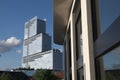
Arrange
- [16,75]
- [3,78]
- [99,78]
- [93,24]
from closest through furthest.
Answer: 1. [99,78]
2. [93,24]
3. [3,78]
4. [16,75]

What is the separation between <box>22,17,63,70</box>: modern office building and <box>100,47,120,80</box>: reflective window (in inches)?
5055

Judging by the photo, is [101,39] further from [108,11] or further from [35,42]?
[35,42]

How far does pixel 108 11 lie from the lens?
530 centimetres

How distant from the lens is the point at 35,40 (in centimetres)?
15538

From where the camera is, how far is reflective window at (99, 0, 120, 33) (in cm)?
480

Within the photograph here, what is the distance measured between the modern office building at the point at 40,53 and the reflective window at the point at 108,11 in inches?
5053

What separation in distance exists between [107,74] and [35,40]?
15065cm

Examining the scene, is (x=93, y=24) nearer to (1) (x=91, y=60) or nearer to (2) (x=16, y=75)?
(1) (x=91, y=60)

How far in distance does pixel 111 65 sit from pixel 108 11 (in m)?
1.09

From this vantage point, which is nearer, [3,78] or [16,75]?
[3,78]

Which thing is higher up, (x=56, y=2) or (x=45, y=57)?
(x=45, y=57)

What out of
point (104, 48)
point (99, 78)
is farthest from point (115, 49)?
point (99, 78)

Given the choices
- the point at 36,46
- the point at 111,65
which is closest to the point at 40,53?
the point at 36,46

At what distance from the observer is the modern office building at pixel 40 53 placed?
138 m
